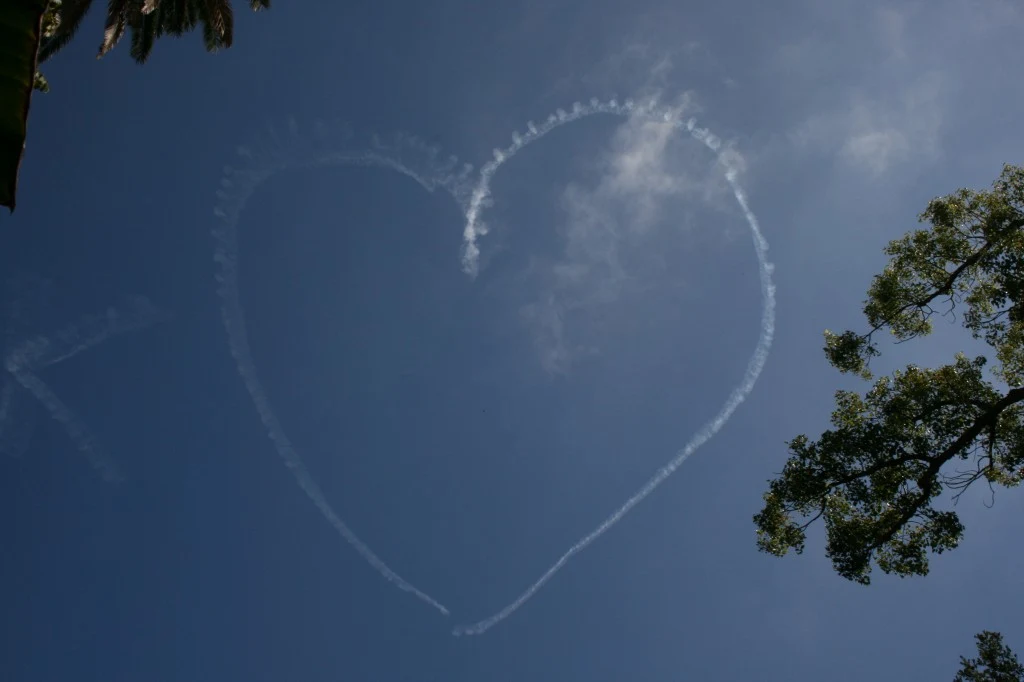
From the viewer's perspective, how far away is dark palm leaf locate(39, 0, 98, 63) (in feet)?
66.9

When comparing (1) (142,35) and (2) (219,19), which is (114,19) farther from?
(2) (219,19)

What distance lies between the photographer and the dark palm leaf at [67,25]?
66.9 ft

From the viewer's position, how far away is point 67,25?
811 inches

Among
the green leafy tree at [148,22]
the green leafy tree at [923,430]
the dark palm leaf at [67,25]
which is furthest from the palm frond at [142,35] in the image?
the green leafy tree at [923,430]

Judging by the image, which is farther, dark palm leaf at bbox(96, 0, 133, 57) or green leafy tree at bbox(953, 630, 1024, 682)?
dark palm leaf at bbox(96, 0, 133, 57)

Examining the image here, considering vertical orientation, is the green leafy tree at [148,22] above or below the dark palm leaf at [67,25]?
above

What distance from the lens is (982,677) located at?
575 inches

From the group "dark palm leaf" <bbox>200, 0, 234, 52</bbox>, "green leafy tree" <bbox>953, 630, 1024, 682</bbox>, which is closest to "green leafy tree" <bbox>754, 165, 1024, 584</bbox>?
"green leafy tree" <bbox>953, 630, 1024, 682</bbox>

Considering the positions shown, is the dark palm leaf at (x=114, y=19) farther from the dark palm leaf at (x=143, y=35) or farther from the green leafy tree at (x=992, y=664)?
the green leafy tree at (x=992, y=664)

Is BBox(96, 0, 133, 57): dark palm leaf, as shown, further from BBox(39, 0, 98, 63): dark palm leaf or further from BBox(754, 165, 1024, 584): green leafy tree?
BBox(754, 165, 1024, 584): green leafy tree

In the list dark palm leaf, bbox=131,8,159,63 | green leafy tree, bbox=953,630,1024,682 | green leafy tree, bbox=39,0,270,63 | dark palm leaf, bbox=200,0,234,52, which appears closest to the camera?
green leafy tree, bbox=953,630,1024,682

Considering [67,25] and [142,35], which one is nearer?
[67,25]

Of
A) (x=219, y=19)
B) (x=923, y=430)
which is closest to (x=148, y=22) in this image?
(x=219, y=19)

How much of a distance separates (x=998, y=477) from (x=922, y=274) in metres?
5.63
